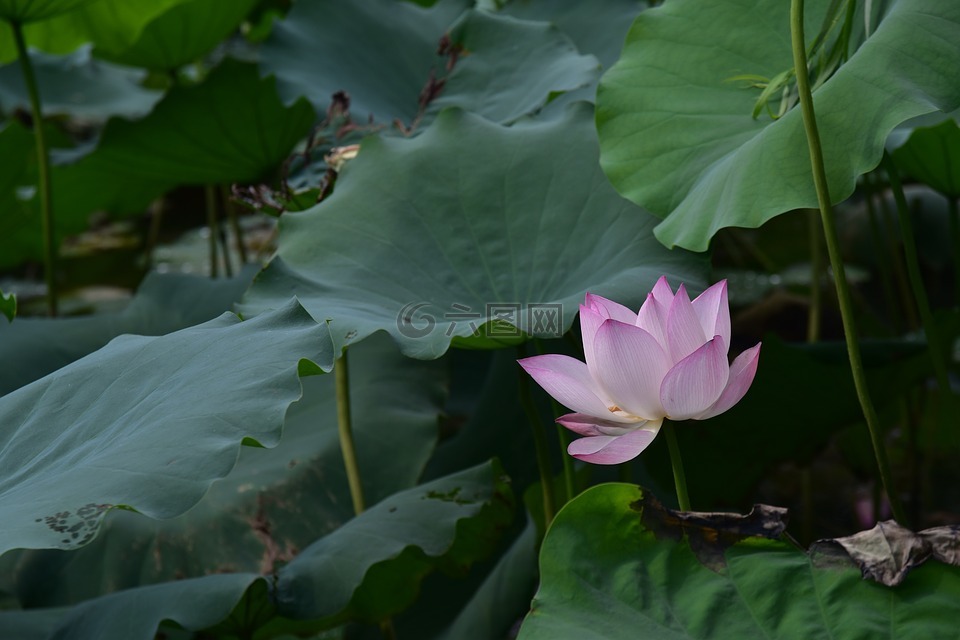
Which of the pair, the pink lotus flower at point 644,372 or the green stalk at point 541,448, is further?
the green stalk at point 541,448

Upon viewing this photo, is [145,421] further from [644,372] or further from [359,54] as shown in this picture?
[359,54]

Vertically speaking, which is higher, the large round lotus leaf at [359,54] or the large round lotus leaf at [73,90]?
Answer: the large round lotus leaf at [359,54]

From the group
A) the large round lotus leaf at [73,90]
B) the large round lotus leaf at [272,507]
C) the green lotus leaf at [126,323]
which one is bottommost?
the large round lotus leaf at [272,507]

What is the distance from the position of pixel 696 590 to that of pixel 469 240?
58cm

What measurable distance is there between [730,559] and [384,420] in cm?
79

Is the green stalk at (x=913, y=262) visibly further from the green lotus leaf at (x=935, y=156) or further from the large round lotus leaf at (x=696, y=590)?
the large round lotus leaf at (x=696, y=590)

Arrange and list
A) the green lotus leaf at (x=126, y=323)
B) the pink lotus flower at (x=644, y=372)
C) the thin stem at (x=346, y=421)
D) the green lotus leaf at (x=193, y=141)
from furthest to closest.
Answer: the green lotus leaf at (x=193, y=141)
the green lotus leaf at (x=126, y=323)
the thin stem at (x=346, y=421)
the pink lotus flower at (x=644, y=372)

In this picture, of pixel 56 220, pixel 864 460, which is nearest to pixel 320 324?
pixel 864 460

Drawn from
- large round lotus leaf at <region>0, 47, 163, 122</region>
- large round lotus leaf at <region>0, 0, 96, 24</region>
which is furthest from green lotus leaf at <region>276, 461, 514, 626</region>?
large round lotus leaf at <region>0, 47, 163, 122</region>

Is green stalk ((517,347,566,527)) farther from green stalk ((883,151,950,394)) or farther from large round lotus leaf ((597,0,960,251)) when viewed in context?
green stalk ((883,151,950,394))

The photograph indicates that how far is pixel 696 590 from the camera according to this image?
697 mm

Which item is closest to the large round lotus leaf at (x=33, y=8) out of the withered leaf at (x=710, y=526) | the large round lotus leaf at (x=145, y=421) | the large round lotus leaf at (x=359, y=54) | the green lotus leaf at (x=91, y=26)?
the green lotus leaf at (x=91, y=26)

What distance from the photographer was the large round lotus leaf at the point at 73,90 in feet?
8.27

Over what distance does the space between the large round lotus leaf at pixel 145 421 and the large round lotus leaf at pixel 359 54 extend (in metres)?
0.85
